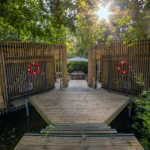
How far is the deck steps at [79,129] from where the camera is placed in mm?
3176

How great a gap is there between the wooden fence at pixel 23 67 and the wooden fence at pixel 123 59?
225cm

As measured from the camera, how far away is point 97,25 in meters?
4.96

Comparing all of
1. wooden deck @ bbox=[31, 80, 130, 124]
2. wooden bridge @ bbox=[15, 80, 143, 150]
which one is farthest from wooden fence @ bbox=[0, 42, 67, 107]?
wooden bridge @ bbox=[15, 80, 143, 150]

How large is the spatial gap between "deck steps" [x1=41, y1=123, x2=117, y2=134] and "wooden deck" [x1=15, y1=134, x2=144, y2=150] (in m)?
0.29

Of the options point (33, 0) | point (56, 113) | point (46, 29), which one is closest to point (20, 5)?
point (33, 0)

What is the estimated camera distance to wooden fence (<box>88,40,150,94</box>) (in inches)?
233

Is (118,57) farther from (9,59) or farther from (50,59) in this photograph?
(9,59)

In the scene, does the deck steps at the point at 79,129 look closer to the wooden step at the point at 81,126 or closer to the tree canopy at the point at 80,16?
the wooden step at the point at 81,126

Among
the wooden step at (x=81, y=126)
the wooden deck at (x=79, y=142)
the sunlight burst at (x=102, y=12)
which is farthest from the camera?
the sunlight burst at (x=102, y=12)

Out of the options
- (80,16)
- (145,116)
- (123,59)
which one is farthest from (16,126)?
(123,59)

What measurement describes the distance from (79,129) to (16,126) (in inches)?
120

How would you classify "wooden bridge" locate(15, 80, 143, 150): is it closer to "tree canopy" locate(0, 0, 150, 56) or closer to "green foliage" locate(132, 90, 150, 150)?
"green foliage" locate(132, 90, 150, 150)

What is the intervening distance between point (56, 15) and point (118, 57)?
13.1ft

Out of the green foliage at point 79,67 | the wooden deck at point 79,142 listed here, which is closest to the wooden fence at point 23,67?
the wooden deck at point 79,142
